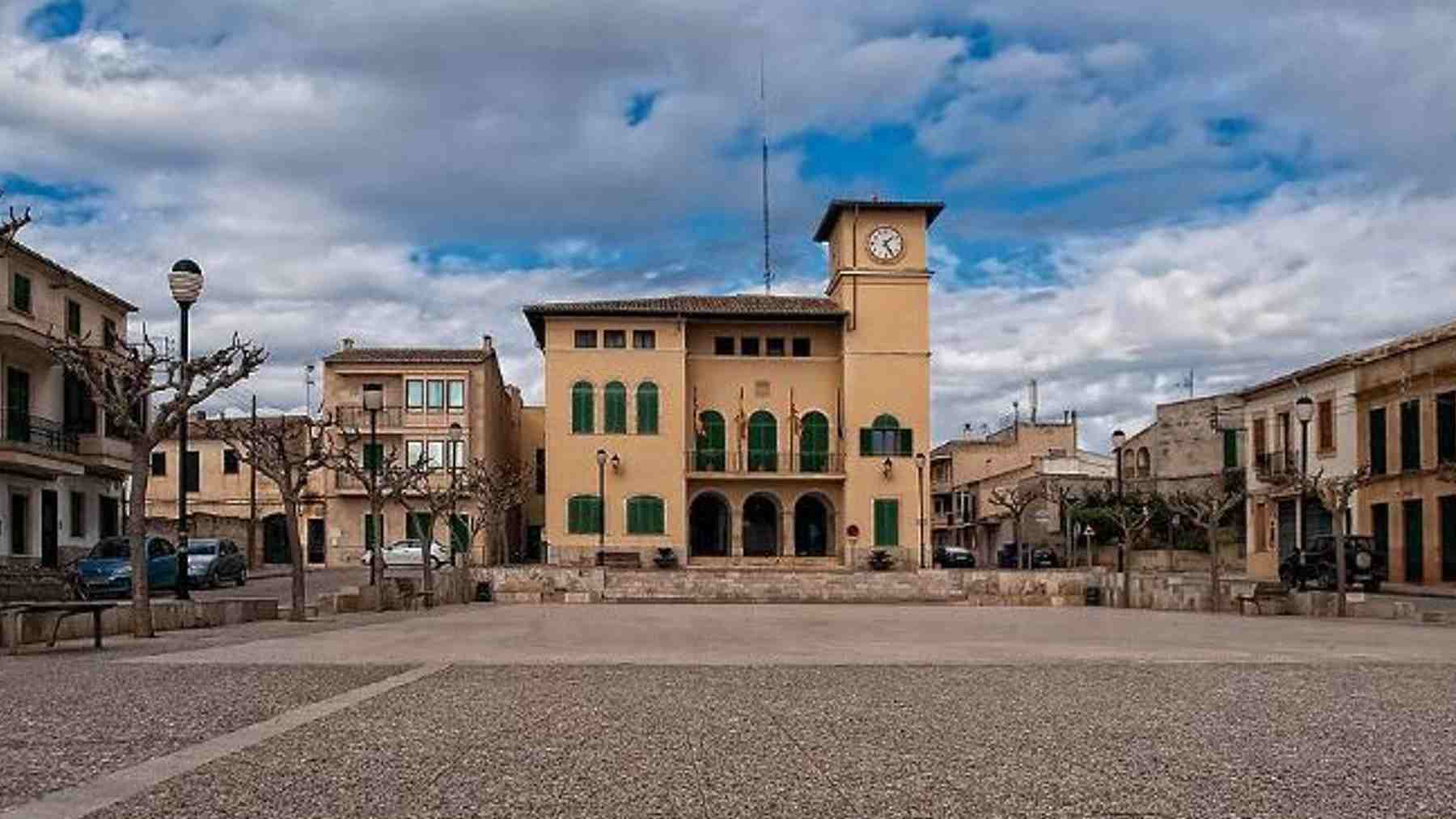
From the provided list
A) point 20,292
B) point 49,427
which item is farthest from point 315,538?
point 20,292

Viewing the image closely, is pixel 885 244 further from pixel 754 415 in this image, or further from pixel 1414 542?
pixel 1414 542

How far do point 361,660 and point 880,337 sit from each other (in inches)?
1906

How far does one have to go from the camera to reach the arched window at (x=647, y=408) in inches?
2478

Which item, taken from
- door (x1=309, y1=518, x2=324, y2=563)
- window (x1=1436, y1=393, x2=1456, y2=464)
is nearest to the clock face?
window (x1=1436, y1=393, x2=1456, y2=464)

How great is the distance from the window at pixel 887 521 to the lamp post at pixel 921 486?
91 centimetres

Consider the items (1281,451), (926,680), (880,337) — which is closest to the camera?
(926,680)

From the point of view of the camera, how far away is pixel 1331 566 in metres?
40.2

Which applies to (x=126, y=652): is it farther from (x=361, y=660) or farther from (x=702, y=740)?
(x=702, y=740)

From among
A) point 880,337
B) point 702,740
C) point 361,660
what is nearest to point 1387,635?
point 361,660

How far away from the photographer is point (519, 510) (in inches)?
2975

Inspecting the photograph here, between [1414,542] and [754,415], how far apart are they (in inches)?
1052

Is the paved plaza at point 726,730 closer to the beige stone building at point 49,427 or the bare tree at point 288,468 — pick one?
the bare tree at point 288,468

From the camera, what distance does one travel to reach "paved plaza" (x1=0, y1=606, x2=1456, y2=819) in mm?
7711

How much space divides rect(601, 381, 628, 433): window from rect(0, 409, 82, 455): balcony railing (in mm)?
20827
